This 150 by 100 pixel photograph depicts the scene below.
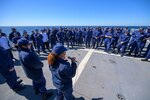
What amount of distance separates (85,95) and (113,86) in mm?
1339

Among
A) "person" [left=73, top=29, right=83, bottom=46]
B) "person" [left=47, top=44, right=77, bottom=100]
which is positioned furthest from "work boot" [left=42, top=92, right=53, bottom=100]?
"person" [left=73, top=29, right=83, bottom=46]

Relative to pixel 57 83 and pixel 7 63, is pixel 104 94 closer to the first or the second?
pixel 57 83

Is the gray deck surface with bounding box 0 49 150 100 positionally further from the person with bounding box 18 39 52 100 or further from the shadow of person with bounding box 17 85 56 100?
the person with bounding box 18 39 52 100

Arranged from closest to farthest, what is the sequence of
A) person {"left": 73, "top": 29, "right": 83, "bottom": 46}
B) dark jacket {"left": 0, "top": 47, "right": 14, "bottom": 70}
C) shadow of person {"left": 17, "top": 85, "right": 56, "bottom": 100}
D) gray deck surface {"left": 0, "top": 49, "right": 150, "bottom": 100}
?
1. dark jacket {"left": 0, "top": 47, "right": 14, "bottom": 70}
2. shadow of person {"left": 17, "top": 85, "right": 56, "bottom": 100}
3. gray deck surface {"left": 0, "top": 49, "right": 150, "bottom": 100}
4. person {"left": 73, "top": 29, "right": 83, "bottom": 46}

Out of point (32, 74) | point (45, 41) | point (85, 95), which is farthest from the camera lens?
point (45, 41)

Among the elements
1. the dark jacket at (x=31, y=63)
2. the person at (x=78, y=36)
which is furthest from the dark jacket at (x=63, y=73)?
the person at (x=78, y=36)

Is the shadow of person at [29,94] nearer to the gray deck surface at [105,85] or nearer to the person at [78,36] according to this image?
the gray deck surface at [105,85]

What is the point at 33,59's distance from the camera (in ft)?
9.78

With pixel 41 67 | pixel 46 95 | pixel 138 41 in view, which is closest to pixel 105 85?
pixel 46 95

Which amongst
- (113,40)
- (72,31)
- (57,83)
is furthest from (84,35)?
(57,83)

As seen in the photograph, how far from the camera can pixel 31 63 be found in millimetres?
2971

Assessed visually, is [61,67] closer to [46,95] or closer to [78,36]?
[46,95]

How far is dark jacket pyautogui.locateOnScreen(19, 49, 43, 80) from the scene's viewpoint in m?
2.94

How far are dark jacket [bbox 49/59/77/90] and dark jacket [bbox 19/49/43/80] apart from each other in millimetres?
824
